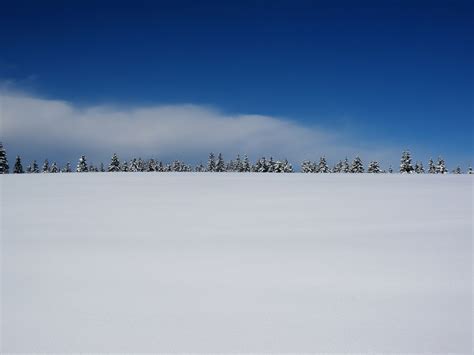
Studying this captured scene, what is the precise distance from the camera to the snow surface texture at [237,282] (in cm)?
412

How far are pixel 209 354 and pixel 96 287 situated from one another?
8.52ft

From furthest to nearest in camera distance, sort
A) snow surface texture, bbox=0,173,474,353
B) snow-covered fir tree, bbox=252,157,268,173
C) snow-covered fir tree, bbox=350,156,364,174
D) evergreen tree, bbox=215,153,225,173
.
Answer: evergreen tree, bbox=215,153,225,173 < snow-covered fir tree, bbox=252,157,268,173 < snow-covered fir tree, bbox=350,156,364,174 < snow surface texture, bbox=0,173,474,353

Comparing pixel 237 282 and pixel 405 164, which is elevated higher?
pixel 405 164

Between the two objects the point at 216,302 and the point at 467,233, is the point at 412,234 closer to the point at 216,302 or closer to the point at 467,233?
the point at 467,233

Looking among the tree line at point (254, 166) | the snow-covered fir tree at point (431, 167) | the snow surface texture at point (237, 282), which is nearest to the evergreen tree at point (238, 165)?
the tree line at point (254, 166)

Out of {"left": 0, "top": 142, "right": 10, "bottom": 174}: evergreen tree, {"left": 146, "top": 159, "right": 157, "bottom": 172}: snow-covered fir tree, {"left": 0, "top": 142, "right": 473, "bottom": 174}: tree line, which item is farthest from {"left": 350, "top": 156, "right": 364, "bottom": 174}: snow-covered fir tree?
{"left": 0, "top": 142, "right": 10, "bottom": 174}: evergreen tree

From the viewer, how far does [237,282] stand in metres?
5.61

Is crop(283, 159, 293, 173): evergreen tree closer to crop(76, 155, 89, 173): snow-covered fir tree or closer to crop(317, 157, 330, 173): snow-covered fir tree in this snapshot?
crop(317, 157, 330, 173): snow-covered fir tree

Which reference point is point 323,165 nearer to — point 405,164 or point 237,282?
point 405,164

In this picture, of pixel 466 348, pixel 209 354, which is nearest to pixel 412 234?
pixel 466 348

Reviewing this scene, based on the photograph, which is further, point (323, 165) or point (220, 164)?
point (220, 164)

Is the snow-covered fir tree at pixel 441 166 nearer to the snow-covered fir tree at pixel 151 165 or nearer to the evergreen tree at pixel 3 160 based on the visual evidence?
the snow-covered fir tree at pixel 151 165

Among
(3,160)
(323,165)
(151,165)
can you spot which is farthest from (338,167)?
(3,160)

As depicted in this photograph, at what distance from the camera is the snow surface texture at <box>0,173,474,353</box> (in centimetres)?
412
